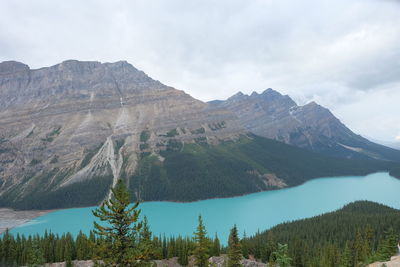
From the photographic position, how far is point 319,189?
19538 centimetres

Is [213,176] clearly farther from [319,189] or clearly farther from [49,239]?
[49,239]

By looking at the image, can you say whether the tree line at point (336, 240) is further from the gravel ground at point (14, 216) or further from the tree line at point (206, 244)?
the gravel ground at point (14, 216)

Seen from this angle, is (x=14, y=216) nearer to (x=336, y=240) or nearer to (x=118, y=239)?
(x=336, y=240)

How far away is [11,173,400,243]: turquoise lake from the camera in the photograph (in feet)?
379

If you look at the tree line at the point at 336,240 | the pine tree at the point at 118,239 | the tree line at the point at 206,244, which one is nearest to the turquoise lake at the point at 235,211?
the tree line at the point at 336,240

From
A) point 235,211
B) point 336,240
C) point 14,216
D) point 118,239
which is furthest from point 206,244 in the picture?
point 14,216

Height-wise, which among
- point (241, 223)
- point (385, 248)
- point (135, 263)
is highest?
point (135, 263)

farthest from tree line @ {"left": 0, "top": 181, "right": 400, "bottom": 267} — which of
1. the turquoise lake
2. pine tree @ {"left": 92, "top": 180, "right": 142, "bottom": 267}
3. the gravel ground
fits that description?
the gravel ground

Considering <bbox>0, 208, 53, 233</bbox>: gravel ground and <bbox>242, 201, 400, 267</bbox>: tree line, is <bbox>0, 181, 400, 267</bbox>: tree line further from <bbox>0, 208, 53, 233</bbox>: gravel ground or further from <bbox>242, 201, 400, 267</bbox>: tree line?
<bbox>0, 208, 53, 233</bbox>: gravel ground

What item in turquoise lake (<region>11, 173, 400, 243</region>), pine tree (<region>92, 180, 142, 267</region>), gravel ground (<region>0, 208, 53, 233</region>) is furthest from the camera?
gravel ground (<region>0, 208, 53, 233</region>)

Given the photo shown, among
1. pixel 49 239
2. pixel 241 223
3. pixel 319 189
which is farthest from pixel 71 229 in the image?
pixel 319 189

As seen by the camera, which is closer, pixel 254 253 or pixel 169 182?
pixel 254 253

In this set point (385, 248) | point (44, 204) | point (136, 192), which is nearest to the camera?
point (385, 248)

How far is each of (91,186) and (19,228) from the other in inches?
2378
